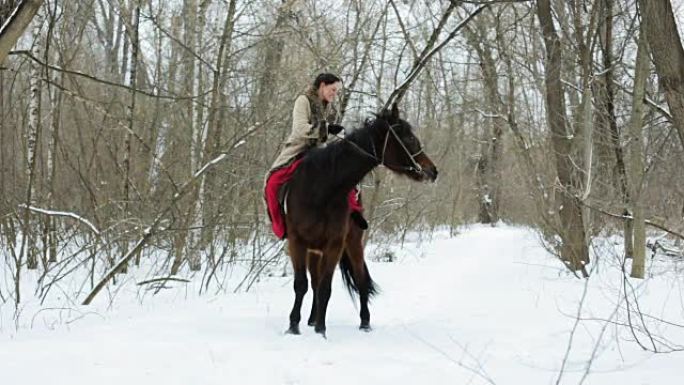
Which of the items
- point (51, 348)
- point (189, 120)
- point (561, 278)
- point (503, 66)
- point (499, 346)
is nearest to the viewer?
point (51, 348)

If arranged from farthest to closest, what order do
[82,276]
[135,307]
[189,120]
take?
1. [189,120]
2. [82,276]
3. [135,307]

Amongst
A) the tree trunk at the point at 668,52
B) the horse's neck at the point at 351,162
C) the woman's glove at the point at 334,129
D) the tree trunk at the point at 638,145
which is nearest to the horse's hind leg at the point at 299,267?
the horse's neck at the point at 351,162

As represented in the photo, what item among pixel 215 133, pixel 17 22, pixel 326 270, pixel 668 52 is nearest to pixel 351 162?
pixel 326 270

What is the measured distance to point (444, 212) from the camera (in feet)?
87.5

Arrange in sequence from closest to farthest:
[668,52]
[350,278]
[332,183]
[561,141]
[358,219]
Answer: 1. [668,52]
2. [332,183]
3. [358,219]
4. [350,278]
5. [561,141]

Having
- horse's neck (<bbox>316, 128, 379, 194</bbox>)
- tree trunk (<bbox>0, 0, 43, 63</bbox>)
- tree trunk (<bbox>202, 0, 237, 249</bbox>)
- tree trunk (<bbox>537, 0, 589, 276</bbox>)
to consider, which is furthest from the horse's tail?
tree trunk (<bbox>537, 0, 589, 276</bbox>)

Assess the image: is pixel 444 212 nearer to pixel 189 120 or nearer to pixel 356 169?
pixel 189 120

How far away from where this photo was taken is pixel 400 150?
5.15 metres

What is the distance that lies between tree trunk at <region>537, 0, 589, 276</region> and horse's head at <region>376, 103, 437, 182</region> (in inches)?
185

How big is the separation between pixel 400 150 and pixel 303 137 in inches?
35.8

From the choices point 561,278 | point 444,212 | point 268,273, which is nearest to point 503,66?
point 561,278

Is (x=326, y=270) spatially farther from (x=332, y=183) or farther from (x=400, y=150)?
(x=400, y=150)

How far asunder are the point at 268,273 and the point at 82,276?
3.08m

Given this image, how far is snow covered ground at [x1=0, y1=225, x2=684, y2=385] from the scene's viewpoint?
3.45m
